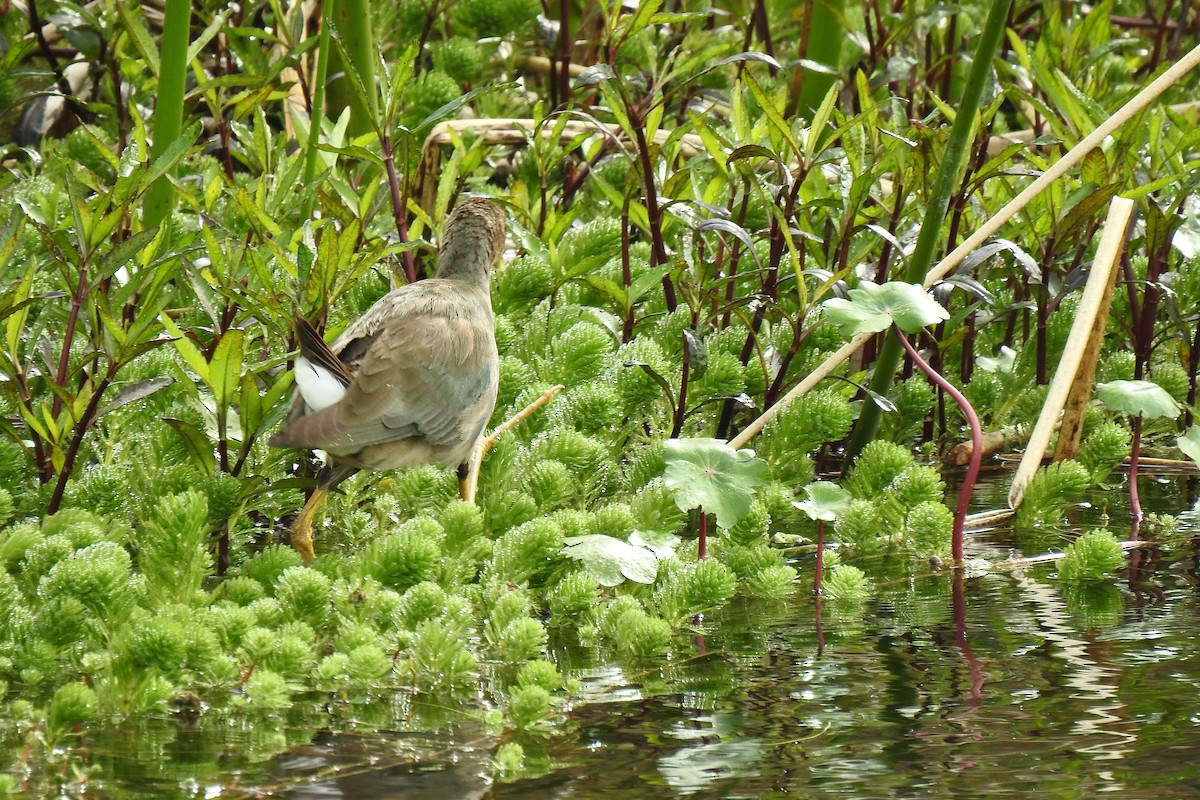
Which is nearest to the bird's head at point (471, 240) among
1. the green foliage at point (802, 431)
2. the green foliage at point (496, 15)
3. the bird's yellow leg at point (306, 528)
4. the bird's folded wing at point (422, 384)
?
the bird's folded wing at point (422, 384)

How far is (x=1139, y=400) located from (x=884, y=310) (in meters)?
0.65

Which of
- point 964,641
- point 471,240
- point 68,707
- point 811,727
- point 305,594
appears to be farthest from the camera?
point 471,240

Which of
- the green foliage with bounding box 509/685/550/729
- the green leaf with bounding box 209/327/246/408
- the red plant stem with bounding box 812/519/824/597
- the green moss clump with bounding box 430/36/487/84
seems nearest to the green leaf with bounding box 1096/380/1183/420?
the red plant stem with bounding box 812/519/824/597

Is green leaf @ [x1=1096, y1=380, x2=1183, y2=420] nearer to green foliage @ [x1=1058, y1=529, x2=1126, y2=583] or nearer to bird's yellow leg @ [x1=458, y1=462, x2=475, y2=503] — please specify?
green foliage @ [x1=1058, y1=529, x2=1126, y2=583]

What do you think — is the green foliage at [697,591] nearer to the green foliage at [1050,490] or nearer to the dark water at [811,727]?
the dark water at [811,727]

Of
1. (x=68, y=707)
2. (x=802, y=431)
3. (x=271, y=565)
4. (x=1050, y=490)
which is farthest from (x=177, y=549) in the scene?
(x=1050, y=490)

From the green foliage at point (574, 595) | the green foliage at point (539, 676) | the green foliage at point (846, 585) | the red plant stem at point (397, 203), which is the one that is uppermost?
the red plant stem at point (397, 203)

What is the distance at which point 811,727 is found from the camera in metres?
2.43

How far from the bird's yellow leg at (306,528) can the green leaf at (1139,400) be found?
1877 mm

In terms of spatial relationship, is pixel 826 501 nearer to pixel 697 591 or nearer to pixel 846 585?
pixel 846 585

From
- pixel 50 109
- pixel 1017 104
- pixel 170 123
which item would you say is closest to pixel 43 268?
pixel 170 123

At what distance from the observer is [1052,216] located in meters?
4.12

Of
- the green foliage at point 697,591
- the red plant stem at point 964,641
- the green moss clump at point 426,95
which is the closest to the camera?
the red plant stem at point 964,641

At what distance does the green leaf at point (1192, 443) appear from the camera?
350 centimetres
